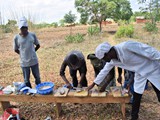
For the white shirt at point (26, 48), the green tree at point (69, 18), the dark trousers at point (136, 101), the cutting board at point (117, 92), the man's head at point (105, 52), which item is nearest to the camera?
the man's head at point (105, 52)

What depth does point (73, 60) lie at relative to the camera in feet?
9.57

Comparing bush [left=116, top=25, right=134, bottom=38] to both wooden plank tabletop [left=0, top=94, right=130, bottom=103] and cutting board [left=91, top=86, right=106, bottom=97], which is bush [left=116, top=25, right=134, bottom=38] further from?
wooden plank tabletop [left=0, top=94, right=130, bottom=103]

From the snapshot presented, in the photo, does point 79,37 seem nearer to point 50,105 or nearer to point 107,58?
point 50,105

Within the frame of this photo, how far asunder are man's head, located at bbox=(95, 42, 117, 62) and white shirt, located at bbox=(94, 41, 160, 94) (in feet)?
0.23

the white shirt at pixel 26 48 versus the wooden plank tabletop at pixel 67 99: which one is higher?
the white shirt at pixel 26 48

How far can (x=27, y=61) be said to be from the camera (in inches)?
136

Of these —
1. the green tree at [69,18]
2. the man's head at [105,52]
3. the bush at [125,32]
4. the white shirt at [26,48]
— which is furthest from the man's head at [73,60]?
the green tree at [69,18]

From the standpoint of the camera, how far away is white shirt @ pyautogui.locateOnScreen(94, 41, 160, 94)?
2428 millimetres

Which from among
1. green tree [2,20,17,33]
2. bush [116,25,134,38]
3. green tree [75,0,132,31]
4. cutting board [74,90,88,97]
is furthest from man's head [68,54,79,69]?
green tree [75,0,132,31]

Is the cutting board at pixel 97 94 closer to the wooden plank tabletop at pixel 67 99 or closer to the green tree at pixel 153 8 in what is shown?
the wooden plank tabletop at pixel 67 99

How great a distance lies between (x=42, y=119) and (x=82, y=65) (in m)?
1.07

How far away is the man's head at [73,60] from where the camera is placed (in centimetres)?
287

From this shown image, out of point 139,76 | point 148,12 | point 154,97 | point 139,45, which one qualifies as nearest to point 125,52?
point 139,45

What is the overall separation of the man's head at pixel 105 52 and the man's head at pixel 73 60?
20.9 inches
